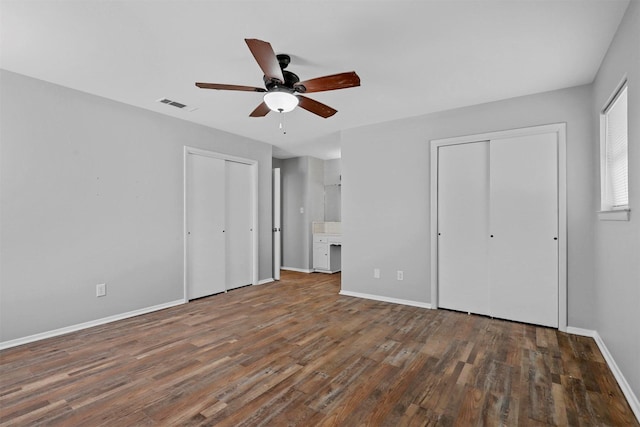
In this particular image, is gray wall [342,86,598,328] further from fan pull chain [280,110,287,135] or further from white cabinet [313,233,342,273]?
white cabinet [313,233,342,273]

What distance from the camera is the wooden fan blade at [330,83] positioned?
2.25 m

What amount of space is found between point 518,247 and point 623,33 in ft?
6.91

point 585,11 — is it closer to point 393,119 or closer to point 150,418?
point 393,119

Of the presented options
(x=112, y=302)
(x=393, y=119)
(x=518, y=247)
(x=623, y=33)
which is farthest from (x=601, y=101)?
(x=112, y=302)

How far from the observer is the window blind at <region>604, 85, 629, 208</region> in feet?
7.80

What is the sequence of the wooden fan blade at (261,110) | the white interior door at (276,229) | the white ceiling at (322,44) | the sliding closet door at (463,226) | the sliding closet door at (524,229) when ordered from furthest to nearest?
1. the white interior door at (276,229)
2. the sliding closet door at (463,226)
3. the sliding closet door at (524,229)
4. the wooden fan blade at (261,110)
5. the white ceiling at (322,44)

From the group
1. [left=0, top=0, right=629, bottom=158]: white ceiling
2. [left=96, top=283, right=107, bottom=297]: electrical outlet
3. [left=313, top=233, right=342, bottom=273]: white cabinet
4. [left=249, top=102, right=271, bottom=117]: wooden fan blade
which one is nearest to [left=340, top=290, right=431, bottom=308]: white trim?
[left=313, top=233, right=342, bottom=273]: white cabinet

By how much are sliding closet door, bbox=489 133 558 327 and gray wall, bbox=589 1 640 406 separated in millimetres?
488

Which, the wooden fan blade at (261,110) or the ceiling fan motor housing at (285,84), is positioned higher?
the ceiling fan motor housing at (285,84)

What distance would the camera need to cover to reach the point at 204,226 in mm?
4613

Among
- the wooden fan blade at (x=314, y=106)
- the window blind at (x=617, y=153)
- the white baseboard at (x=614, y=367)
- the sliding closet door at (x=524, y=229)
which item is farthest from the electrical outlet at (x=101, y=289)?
the window blind at (x=617, y=153)

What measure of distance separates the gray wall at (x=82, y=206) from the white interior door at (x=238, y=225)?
89cm

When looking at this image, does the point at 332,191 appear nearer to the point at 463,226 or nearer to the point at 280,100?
the point at 463,226

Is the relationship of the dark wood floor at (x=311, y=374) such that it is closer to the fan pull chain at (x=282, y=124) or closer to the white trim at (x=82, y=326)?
the white trim at (x=82, y=326)
